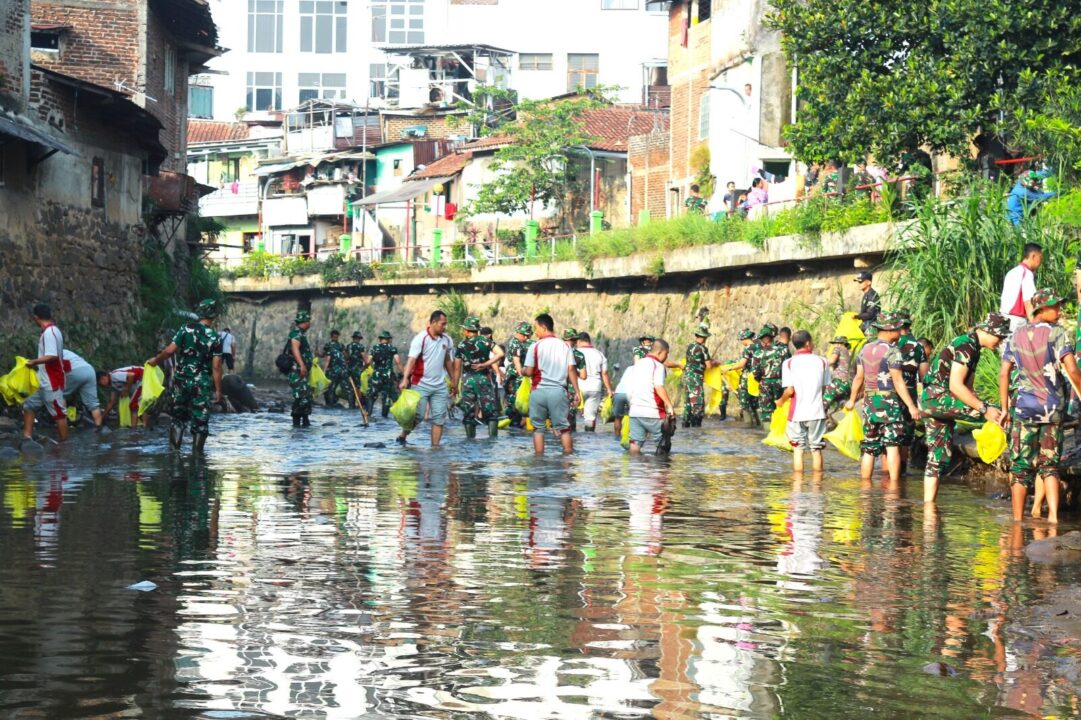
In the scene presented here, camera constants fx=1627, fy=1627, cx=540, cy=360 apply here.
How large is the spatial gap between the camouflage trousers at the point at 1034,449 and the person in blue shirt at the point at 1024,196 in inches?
320

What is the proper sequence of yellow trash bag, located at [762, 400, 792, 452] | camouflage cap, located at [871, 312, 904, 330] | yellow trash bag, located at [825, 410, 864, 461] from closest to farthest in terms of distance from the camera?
camouflage cap, located at [871, 312, 904, 330] < yellow trash bag, located at [825, 410, 864, 461] < yellow trash bag, located at [762, 400, 792, 452]

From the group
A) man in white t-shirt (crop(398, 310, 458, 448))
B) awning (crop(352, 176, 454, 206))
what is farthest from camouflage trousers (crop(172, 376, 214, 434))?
awning (crop(352, 176, 454, 206))

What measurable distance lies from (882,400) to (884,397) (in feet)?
0.12

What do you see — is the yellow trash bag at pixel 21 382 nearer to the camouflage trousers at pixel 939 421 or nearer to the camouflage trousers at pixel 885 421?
the camouflage trousers at pixel 885 421

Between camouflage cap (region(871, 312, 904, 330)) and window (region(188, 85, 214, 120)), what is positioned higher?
window (region(188, 85, 214, 120))

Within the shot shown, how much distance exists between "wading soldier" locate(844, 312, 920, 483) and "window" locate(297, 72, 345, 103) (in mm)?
75863

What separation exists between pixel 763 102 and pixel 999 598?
3140 centimetres

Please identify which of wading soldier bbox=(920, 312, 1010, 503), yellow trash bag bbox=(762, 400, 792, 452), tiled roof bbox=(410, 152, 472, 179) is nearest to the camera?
wading soldier bbox=(920, 312, 1010, 503)

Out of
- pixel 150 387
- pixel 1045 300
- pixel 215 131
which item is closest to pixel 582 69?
pixel 215 131

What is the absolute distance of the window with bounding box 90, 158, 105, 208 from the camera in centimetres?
2823

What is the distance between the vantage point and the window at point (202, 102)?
294 feet

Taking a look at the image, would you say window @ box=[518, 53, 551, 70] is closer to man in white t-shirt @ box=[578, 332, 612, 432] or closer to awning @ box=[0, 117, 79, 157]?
awning @ box=[0, 117, 79, 157]

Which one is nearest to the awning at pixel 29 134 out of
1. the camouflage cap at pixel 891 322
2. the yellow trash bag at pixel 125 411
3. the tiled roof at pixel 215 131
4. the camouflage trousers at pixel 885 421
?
the yellow trash bag at pixel 125 411

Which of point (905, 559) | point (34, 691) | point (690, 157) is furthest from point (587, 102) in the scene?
point (34, 691)
